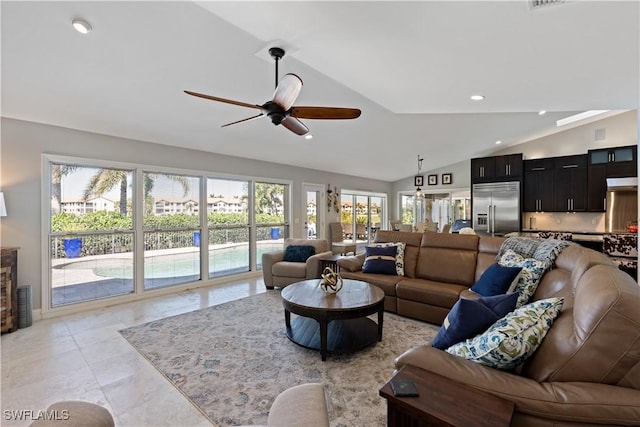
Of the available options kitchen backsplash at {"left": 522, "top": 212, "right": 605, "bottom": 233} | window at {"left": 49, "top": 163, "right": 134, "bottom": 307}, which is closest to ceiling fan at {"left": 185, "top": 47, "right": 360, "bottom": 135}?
window at {"left": 49, "top": 163, "right": 134, "bottom": 307}

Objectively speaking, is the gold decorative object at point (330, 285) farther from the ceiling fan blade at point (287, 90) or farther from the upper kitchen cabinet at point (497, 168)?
the upper kitchen cabinet at point (497, 168)

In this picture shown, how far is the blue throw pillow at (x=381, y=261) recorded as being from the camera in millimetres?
4012

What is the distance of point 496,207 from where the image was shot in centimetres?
729

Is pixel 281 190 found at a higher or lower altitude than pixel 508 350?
higher

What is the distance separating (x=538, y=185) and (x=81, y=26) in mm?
8337

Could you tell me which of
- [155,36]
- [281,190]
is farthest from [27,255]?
[281,190]

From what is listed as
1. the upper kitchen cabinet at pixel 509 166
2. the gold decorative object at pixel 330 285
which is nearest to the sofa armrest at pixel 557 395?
the gold decorative object at pixel 330 285

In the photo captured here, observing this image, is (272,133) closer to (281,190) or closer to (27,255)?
(281,190)

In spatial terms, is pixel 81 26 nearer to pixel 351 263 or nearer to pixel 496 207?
pixel 351 263

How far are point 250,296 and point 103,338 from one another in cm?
193

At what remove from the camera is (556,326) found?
1.43 metres

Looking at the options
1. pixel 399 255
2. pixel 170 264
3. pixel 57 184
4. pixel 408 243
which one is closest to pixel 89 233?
pixel 57 184

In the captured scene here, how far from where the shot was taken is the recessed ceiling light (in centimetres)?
221

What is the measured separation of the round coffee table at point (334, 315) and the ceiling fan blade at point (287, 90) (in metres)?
1.79
